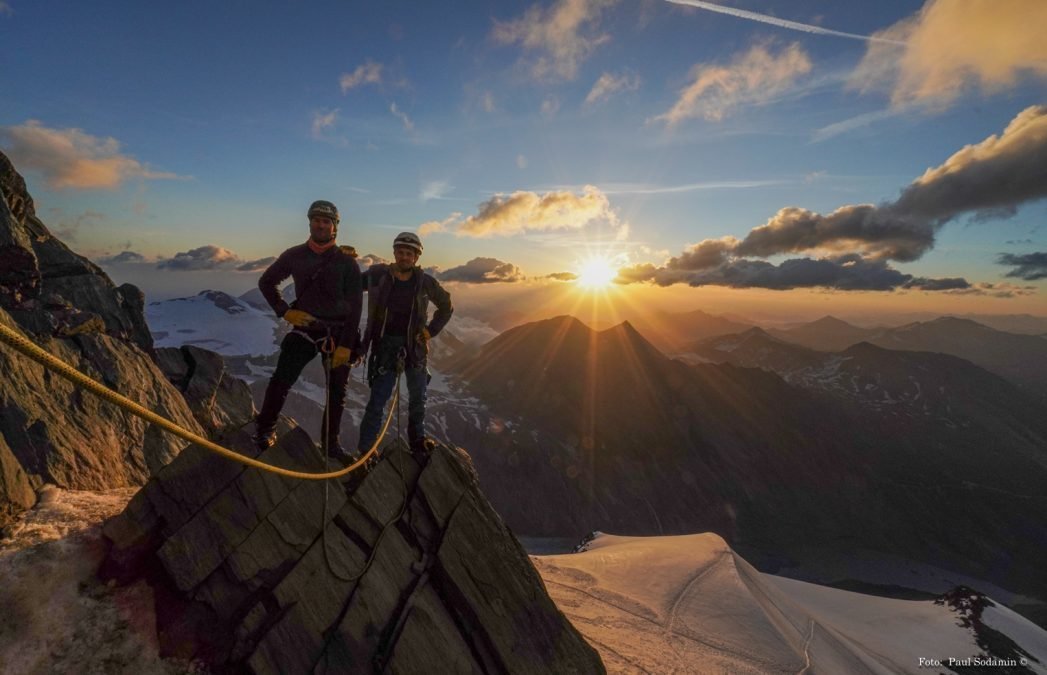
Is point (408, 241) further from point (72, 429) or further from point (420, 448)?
point (72, 429)

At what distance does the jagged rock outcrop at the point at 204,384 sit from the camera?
2078 centimetres

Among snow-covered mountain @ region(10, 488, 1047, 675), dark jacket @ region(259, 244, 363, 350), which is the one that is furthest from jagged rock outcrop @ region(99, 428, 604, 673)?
dark jacket @ region(259, 244, 363, 350)

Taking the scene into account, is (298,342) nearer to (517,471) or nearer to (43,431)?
(43,431)

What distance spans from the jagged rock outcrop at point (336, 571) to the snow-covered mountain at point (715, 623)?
31.2ft

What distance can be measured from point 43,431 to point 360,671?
27.6 feet

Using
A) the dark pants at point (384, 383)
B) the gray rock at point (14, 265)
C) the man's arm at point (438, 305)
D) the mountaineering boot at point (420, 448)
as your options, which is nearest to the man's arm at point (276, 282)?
the dark pants at point (384, 383)

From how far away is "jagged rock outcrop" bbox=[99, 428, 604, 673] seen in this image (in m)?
7.62

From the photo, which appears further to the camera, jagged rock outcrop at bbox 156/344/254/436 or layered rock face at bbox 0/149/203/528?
jagged rock outcrop at bbox 156/344/254/436

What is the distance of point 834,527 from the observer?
187 metres

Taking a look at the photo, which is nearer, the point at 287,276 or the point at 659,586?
the point at 287,276

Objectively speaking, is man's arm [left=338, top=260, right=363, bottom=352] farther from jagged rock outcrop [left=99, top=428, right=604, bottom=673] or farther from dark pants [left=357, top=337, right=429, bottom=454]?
jagged rock outcrop [left=99, top=428, right=604, bottom=673]

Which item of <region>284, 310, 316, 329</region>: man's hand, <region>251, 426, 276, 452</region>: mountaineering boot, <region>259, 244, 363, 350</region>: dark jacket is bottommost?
<region>251, 426, 276, 452</region>: mountaineering boot

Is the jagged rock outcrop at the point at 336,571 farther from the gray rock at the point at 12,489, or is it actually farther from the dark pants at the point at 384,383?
the gray rock at the point at 12,489

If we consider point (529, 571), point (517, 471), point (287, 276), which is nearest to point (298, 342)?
point (287, 276)
